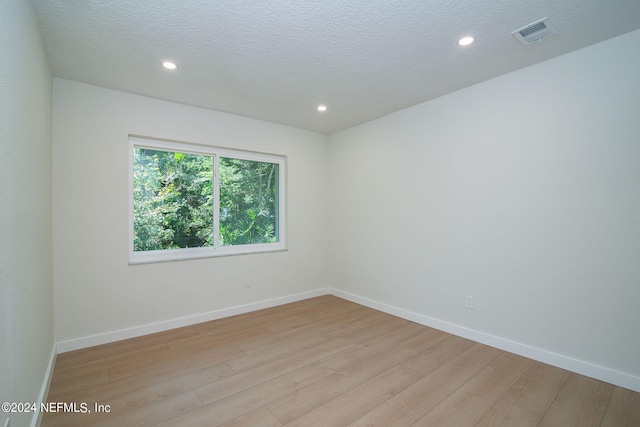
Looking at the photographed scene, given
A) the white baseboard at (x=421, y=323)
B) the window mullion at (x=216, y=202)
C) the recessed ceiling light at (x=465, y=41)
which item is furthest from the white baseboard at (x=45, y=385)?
the recessed ceiling light at (x=465, y=41)

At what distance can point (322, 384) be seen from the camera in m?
2.17

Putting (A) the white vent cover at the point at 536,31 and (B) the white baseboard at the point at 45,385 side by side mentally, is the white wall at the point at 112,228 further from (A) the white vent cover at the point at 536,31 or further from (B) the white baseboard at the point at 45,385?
(A) the white vent cover at the point at 536,31

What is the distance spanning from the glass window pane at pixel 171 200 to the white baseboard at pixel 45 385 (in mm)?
1132

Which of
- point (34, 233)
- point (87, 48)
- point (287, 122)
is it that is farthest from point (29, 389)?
point (287, 122)

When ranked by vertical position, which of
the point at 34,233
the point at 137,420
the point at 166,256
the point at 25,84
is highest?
the point at 25,84

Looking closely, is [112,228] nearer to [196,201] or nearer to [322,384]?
[196,201]

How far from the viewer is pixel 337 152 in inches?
177

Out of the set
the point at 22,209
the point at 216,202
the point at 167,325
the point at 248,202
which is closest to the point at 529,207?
the point at 248,202

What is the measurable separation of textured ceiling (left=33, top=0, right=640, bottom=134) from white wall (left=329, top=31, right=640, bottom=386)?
33cm

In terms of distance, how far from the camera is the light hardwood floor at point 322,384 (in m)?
1.81

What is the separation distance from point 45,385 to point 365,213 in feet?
11.5

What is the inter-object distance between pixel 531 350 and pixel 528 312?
1.08 ft

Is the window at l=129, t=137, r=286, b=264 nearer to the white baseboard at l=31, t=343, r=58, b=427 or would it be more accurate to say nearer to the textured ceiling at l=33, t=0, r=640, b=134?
the textured ceiling at l=33, t=0, r=640, b=134

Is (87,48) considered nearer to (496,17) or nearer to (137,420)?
(137,420)
